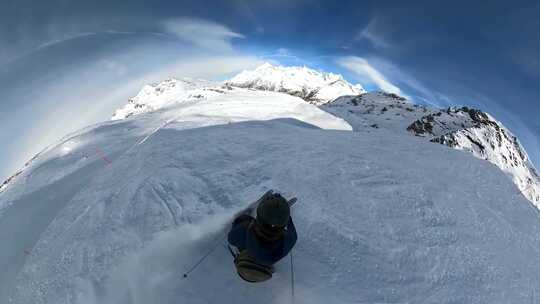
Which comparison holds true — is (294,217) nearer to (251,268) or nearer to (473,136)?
(251,268)

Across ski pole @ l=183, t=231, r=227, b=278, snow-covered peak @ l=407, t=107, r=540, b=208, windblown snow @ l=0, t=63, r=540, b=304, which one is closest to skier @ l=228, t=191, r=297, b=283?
windblown snow @ l=0, t=63, r=540, b=304

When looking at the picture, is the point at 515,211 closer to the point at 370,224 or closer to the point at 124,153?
the point at 370,224

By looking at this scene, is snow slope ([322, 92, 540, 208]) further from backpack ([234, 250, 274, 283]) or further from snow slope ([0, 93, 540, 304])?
backpack ([234, 250, 274, 283])

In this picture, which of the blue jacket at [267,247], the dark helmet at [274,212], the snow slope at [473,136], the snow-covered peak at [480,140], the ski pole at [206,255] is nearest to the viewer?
the dark helmet at [274,212]

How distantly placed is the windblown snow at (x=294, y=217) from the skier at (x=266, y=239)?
1001mm

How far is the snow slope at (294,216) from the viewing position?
21.4 ft

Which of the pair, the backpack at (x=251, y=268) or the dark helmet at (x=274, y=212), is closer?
the dark helmet at (x=274, y=212)

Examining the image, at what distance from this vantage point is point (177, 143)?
445 inches

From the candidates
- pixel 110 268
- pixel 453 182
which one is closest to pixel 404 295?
pixel 453 182

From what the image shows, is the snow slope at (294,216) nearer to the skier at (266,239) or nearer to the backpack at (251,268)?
the backpack at (251,268)

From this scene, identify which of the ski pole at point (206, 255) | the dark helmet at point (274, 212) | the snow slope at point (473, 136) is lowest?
the ski pole at point (206, 255)

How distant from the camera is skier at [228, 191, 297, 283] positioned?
519 centimetres

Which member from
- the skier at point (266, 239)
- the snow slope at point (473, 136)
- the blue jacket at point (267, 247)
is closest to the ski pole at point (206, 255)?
the skier at point (266, 239)

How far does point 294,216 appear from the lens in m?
7.88
